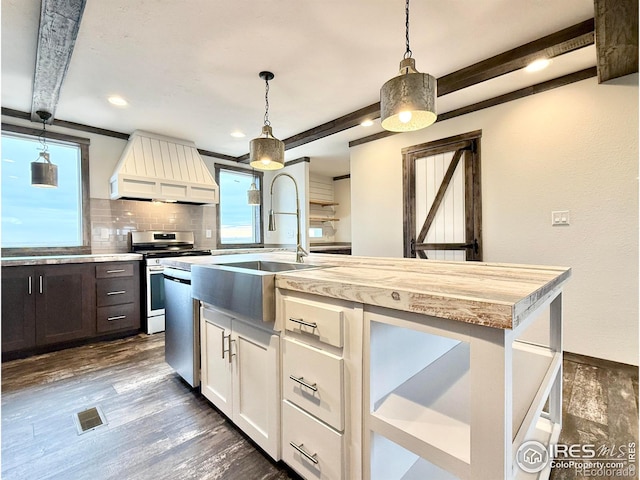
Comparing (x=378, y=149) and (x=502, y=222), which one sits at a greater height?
(x=378, y=149)

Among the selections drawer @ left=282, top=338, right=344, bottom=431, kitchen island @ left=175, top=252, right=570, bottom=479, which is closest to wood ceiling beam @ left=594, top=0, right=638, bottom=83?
kitchen island @ left=175, top=252, right=570, bottom=479

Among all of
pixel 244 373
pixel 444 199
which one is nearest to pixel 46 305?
pixel 244 373

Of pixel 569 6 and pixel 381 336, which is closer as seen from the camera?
pixel 381 336

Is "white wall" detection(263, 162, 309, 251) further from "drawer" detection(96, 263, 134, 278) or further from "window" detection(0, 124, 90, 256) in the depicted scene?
"window" detection(0, 124, 90, 256)

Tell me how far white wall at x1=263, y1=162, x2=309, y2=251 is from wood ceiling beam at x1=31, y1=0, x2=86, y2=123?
3090 millimetres

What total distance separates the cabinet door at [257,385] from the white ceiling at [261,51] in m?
1.95

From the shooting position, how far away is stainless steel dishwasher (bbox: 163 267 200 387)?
77.6 inches

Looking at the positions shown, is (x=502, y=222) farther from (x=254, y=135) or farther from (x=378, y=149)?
(x=254, y=135)


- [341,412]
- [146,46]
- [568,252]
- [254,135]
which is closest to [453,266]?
[341,412]

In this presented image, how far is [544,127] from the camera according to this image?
2.70 metres

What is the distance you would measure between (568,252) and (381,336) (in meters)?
2.48

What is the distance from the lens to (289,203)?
5.38 m

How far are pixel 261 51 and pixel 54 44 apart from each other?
4.60 ft

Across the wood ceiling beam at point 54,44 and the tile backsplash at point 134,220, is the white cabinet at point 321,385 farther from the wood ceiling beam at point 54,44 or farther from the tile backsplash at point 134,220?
the tile backsplash at point 134,220
